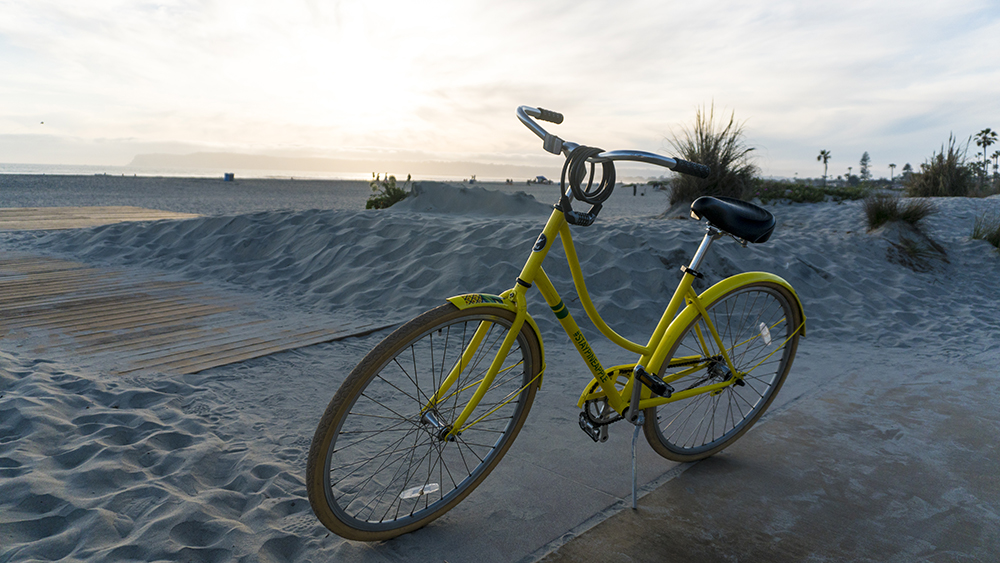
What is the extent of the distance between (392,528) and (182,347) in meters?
2.62

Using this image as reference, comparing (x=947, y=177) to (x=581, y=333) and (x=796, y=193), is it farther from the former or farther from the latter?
(x=581, y=333)

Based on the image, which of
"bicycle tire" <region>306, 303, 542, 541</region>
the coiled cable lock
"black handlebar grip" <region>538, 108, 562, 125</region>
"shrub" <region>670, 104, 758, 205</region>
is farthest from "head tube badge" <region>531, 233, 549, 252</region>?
"shrub" <region>670, 104, 758, 205</region>

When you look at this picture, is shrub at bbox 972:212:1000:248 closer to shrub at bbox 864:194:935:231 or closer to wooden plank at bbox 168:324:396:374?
shrub at bbox 864:194:935:231

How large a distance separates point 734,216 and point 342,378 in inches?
95.3

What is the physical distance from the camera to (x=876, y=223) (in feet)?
27.9

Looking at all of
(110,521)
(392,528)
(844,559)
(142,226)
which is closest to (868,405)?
(844,559)

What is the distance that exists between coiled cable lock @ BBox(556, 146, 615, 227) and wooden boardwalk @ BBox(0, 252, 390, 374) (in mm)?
2664

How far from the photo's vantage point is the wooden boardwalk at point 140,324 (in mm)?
3604

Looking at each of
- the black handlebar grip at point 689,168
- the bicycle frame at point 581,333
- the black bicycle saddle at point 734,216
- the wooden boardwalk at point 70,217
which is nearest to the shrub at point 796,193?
the black bicycle saddle at point 734,216

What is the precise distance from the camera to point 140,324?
14.1 feet

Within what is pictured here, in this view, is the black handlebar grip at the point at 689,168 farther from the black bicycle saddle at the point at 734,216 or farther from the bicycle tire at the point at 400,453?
the bicycle tire at the point at 400,453

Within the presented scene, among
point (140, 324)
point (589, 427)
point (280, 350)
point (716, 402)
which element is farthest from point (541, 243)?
point (140, 324)

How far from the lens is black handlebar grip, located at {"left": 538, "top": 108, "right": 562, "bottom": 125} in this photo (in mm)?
2111

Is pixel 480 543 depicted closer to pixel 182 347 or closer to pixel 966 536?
pixel 966 536
